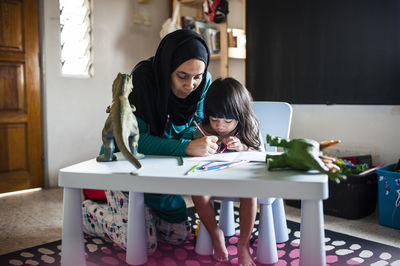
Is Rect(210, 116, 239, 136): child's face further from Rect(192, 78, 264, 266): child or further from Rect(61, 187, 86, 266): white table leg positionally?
Rect(61, 187, 86, 266): white table leg

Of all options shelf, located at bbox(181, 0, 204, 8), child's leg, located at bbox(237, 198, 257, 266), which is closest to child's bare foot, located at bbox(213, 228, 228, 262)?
child's leg, located at bbox(237, 198, 257, 266)

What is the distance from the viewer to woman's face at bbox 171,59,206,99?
1418 mm

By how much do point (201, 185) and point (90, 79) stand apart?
2673 mm

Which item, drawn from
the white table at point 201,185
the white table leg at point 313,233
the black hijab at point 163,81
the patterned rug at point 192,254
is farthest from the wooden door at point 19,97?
the white table leg at point 313,233

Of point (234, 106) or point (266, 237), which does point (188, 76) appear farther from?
point (266, 237)

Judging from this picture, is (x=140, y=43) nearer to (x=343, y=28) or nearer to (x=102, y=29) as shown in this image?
(x=102, y=29)

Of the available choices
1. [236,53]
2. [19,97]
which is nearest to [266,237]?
[236,53]

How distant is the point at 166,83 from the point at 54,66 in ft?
6.38

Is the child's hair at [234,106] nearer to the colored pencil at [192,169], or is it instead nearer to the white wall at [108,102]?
the colored pencil at [192,169]

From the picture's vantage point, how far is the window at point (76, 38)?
3.14m

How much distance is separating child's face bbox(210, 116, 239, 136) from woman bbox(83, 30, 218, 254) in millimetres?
104

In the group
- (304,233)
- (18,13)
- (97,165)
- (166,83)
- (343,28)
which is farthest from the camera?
(18,13)

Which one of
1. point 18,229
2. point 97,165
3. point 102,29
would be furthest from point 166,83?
point 102,29

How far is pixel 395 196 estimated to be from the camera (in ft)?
6.97
